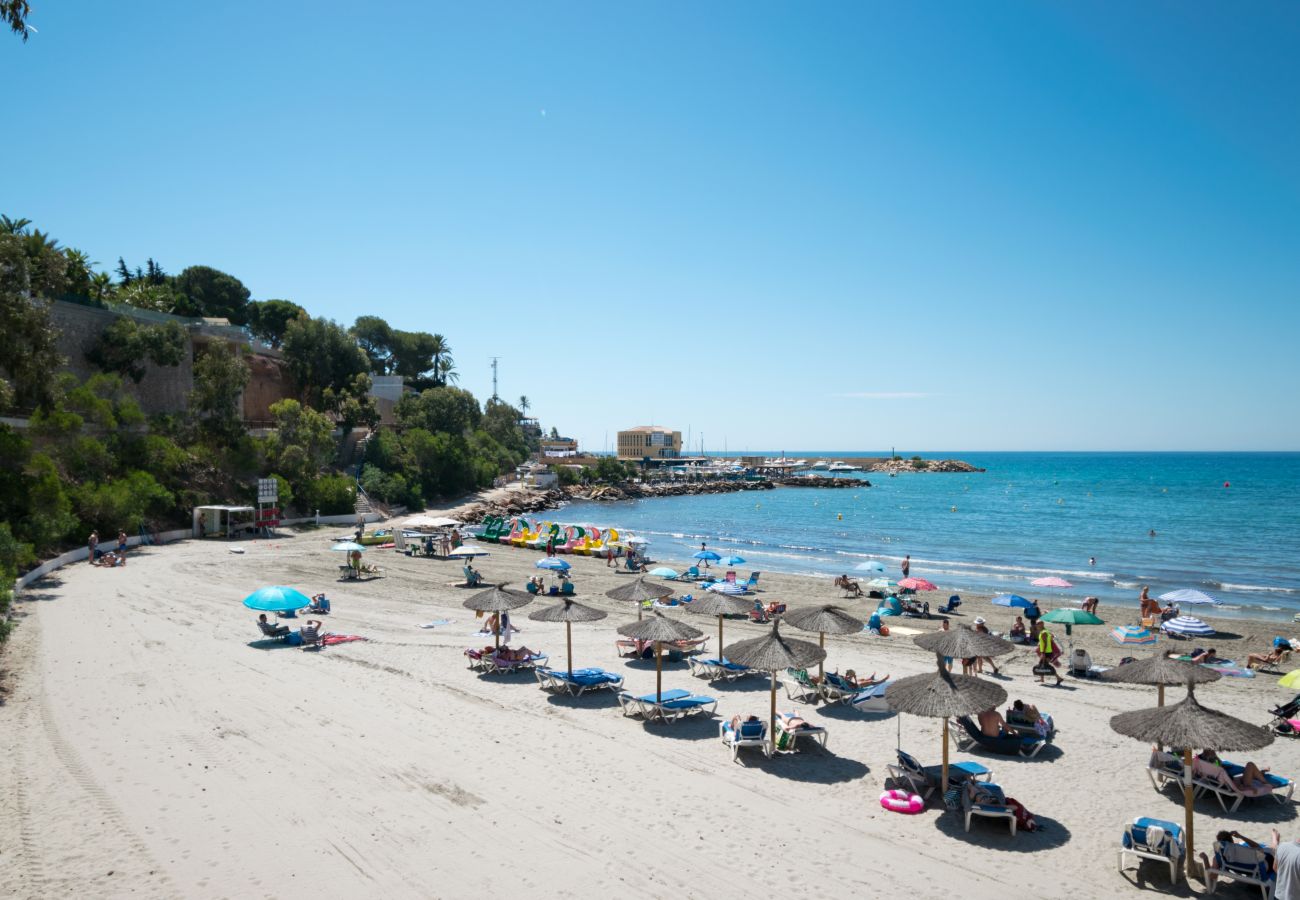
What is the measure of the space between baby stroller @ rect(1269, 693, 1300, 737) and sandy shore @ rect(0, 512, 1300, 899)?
622 mm

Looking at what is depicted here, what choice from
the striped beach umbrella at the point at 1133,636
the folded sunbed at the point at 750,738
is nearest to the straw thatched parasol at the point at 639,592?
the folded sunbed at the point at 750,738

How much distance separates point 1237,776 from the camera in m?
9.73

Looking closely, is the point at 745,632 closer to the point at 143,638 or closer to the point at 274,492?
the point at 143,638

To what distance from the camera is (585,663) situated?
16453mm

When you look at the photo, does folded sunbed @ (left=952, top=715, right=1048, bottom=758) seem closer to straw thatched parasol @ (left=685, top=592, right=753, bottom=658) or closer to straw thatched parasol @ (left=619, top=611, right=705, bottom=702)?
straw thatched parasol @ (left=685, top=592, right=753, bottom=658)

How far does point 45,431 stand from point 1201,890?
3765cm

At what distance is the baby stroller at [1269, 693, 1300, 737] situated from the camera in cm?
1240

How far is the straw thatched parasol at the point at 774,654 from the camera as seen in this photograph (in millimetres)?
10812

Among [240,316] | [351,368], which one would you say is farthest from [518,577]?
[240,316]

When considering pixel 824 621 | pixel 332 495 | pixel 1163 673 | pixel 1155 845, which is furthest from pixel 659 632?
pixel 332 495

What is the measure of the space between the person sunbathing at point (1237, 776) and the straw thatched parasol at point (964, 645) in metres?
2.57

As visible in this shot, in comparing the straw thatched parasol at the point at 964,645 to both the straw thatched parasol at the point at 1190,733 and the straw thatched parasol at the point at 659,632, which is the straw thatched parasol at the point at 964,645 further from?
the straw thatched parasol at the point at 659,632

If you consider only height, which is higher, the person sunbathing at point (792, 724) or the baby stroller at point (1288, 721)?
the person sunbathing at point (792, 724)

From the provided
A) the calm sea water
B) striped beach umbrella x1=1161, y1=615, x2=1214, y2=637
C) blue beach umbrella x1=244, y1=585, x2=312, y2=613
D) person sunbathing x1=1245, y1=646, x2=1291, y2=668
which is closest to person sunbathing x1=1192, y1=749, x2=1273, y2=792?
person sunbathing x1=1245, y1=646, x2=1291, y2=668
